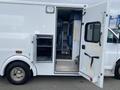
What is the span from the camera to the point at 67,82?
22.4 ft

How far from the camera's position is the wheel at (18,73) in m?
6.27

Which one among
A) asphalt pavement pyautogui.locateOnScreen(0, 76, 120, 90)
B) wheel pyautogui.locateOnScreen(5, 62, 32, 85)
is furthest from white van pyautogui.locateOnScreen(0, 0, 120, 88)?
asphalt pavement pyautogui.locateOnScreen(0, 76, 120, 90)

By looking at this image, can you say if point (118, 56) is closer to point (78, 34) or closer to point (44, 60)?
point (78, 34)

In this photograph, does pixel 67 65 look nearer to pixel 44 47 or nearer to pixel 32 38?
pixel 44 47

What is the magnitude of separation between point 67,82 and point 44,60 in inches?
42.9

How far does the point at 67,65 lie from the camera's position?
6.96m

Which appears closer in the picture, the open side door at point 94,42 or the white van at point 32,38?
the open side door at point 94,42

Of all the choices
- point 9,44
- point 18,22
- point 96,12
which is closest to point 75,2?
point 96,12

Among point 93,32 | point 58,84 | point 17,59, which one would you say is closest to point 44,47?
point 17,59

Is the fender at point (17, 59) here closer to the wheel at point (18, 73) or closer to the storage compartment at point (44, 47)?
the wheel at point (18, 73)

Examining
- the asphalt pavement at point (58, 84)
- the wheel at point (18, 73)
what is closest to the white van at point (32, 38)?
the wheel at point (18, 73)

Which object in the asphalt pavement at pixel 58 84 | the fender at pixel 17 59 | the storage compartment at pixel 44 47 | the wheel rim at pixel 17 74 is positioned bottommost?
the asphalt pavement at pixel 58 84

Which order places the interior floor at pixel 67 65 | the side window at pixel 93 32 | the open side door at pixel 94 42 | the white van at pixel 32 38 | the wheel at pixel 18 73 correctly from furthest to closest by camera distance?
the interior floor at pixel 67 65
the wheel at pixel 18 73
the white van at pixel 32 38
the side window at pixel 93 32
the open side door at pixel 94 42

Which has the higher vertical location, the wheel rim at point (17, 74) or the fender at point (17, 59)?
the fender at point (17, 59)
